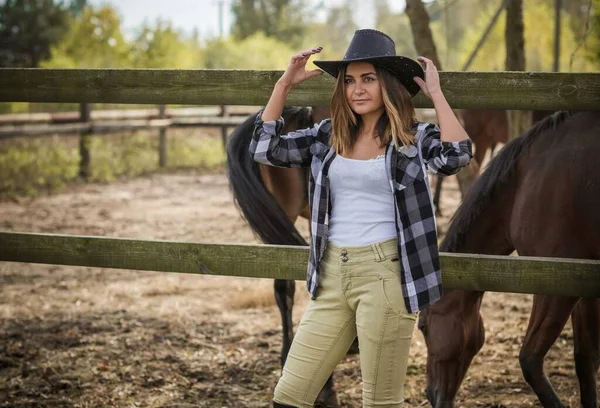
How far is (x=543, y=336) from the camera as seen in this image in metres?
3.21

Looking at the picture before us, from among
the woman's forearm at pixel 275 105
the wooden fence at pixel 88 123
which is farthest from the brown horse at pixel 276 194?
the wooden fence at pixel 88 123

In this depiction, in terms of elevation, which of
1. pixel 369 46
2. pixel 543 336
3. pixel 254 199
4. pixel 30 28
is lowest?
pixel 543 336

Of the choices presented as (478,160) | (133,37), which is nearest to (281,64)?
(133,37)

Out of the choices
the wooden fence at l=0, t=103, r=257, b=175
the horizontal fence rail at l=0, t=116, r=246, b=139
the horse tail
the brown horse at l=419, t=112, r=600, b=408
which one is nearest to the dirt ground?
the brown horse at l=419, t=112, r=600, b=408

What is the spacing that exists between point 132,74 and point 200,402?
190 centimetres

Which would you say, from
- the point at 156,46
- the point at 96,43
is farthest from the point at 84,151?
the point at 96,43

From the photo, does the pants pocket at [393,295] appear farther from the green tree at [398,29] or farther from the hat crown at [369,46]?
the green tree at [398,29]

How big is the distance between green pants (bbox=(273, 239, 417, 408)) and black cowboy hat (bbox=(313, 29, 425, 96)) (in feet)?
1.94

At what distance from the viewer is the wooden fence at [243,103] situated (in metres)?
2.57

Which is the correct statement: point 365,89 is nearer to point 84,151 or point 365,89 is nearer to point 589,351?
point 589,351

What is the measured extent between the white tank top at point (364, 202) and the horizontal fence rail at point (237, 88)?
1.74ft

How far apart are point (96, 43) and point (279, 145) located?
2512 centimetres

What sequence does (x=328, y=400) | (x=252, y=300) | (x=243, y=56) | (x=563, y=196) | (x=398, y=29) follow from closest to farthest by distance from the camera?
(x=563, y=196)
(x=328, y=400)
(x=252, y=300)
(x=243, y=56)
(x=398, y=29)

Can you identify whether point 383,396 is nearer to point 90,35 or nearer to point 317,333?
point 317,333
